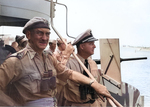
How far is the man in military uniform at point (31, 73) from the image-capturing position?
784 millimetres

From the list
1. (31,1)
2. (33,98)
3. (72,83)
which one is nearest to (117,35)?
(72,83)

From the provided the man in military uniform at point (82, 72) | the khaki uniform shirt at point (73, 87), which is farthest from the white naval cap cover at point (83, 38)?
the khaki uniform shirt at point (73, 87)

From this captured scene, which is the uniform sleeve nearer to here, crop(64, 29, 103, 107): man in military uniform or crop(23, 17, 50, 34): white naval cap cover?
crop(23, 17, 50, 34): white naval cap cover

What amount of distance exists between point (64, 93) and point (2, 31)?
531 mm

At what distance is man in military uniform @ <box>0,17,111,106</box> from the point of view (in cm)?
78

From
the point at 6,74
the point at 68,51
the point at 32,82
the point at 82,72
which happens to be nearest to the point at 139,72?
the point at 82,72

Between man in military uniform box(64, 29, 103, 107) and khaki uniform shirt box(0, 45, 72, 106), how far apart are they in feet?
0.83

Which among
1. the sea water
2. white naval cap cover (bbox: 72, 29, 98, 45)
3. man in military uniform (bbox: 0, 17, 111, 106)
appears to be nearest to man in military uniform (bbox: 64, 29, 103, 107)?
white naval cap cover (bbox: 72, 29, 98, 45)

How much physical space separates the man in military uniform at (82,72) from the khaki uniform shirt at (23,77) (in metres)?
0.25

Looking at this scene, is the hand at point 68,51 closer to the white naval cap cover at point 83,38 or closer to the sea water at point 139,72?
the white naval cap cover at point 83,38

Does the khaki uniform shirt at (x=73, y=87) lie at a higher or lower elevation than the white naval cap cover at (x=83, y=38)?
lower

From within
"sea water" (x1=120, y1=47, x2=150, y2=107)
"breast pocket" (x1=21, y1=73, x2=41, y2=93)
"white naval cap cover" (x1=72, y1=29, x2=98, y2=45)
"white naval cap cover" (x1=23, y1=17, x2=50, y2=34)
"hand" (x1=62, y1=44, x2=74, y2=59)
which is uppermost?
"white naval cap cover" (x1=23, y1=17, x2=50, y2=34)

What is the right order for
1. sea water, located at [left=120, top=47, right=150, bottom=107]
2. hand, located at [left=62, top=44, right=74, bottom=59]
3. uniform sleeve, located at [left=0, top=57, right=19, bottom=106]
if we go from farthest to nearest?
sea water, located at [left=120, top=47, right=150, bottom=107] → hand, located at [left=62, top=44, right=74, bottom=59] → uniform sleeve, located at [left=0, top=57, right=19, bottom=106]

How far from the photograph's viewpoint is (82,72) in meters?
1.13
